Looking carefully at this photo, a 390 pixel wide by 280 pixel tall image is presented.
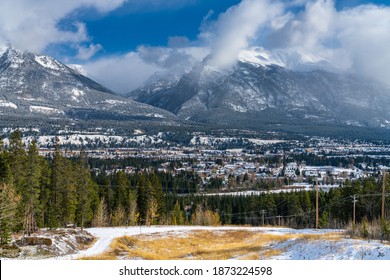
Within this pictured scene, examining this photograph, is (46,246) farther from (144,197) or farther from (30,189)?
(144,197)

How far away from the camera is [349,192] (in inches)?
3285

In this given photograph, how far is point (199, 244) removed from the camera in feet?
144

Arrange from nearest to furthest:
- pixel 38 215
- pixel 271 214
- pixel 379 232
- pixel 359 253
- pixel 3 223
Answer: pixel 359 253
pixel 379 232
pixel 3 223
pixel 38 215
pixel 271 214

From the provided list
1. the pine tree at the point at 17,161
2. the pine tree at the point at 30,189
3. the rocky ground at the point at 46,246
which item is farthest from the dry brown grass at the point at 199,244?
the pine tree at the point at 17,161

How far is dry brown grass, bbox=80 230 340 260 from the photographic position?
113 feet

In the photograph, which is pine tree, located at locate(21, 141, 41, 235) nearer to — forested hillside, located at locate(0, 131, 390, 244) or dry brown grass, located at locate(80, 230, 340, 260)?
forested hillside, located at locate(0, 131, 390, 244)

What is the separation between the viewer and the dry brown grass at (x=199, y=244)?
34.5 meters

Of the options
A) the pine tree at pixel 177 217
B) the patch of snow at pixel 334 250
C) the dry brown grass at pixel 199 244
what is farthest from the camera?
the pine tree at pixel 177 217

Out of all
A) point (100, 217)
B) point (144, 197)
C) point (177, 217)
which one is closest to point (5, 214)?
point (100, 217)

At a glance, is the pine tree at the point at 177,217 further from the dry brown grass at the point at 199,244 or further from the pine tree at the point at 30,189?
the pine tree at the point at 30,189

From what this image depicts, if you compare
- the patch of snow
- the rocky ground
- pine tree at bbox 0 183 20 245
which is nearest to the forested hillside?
pine tree at bbox 0 183 20 245

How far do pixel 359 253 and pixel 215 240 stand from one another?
78.1 ft
